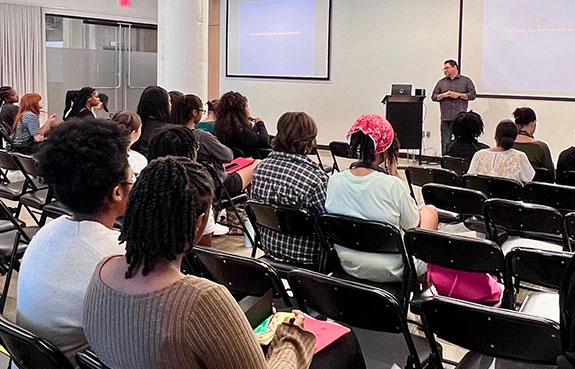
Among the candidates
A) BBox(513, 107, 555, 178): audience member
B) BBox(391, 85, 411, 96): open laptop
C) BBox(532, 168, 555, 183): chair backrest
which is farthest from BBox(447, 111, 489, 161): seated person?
BBox(391, 85, 411, 96): open laptop

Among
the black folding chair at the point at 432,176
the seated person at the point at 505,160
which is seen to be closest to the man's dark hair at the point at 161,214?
the black folding chair at the point at 432,176

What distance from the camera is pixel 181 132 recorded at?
10.9 feet

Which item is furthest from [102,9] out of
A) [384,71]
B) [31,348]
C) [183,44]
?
[31,348]

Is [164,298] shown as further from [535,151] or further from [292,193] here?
[535,151]

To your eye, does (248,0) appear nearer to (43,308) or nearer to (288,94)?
(288,94)

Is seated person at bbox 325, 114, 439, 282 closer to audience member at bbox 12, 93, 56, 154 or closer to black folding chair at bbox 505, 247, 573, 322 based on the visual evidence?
black folding chair at bbox 505, 247, 573, 322

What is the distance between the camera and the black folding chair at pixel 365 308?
205 centimetres

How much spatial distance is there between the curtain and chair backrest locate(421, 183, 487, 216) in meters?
9.30

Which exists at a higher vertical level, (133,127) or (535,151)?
(133,127)

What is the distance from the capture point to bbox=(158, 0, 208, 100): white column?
305 inches

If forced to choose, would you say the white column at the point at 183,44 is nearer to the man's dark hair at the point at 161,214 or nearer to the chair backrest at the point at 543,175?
the chair backrest at the point at 543,175

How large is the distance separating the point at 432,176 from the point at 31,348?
12.3 feet

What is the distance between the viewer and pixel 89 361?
1541 millimetres

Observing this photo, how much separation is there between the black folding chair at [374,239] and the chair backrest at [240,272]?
0.55 m
